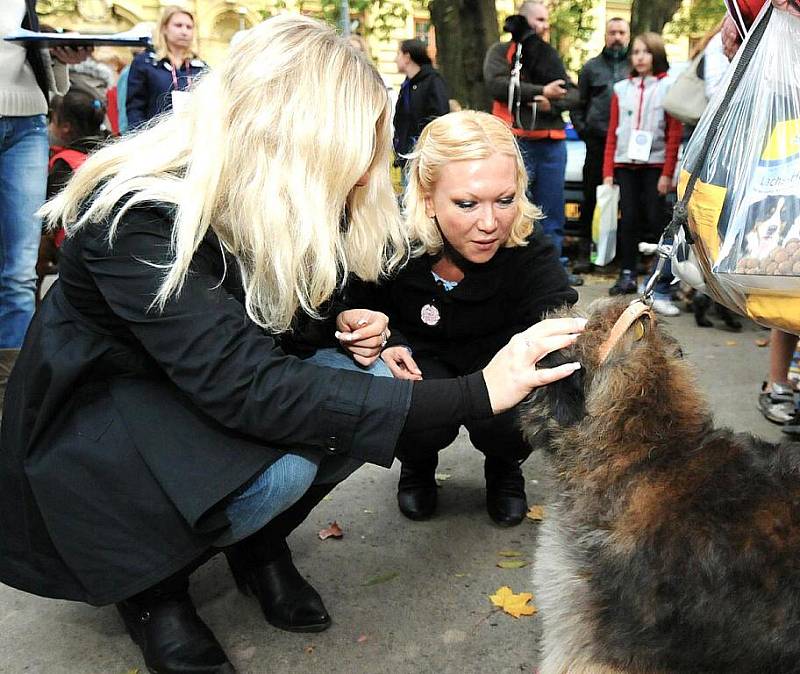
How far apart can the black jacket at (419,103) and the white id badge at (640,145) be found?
1822 millimetres

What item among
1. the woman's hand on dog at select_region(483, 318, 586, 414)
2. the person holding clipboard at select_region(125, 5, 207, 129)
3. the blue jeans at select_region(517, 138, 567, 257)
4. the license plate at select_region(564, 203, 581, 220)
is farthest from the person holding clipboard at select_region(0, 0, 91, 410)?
the license plate at select_region(564, 203, 581, 220)

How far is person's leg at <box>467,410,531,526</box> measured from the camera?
298 centimetres

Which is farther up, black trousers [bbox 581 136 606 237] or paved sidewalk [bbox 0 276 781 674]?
paved sidewalk [bbox 0 276 781 674]

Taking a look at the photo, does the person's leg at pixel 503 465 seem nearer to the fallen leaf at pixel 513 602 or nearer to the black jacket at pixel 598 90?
the fallen leaf at pixel 513 602

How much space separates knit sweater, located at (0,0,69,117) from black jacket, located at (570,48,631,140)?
5511 millimetres

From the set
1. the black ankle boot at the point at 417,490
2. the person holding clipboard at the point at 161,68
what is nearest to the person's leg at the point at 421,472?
the black ankle boot at the point at 417,490

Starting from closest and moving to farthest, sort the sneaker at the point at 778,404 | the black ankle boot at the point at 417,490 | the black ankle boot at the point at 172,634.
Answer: the black ankle boot at the point at 172,634
the black ankle boot at the point at 417,490
the sneaker at the point at 778,404

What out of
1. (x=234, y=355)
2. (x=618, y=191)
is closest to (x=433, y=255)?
(x=234, y=355)

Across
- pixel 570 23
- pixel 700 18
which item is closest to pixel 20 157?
pixel 570 23

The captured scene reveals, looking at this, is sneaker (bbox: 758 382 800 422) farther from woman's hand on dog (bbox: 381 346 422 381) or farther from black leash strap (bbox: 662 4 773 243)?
woman's hand on dog (bbox: 381 346 422 381)

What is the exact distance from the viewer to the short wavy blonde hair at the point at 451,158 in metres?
2.86

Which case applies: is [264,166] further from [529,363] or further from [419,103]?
[419,103]

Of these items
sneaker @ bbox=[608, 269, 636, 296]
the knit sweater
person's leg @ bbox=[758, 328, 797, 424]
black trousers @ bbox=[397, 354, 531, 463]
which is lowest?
sneaker @ bbox=[608, 269, 636, 296]

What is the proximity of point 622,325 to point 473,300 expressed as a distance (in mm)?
1275
